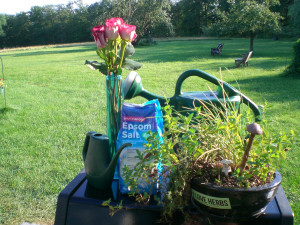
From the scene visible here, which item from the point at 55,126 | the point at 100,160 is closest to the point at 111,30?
the point at 100,160

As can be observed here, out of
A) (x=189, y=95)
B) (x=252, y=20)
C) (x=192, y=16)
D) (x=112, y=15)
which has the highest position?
(x=192, y=16)

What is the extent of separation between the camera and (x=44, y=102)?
596 cm

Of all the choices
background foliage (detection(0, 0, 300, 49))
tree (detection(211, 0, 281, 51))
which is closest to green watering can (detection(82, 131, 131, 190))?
tree (detection(211, 0, 281, 51))

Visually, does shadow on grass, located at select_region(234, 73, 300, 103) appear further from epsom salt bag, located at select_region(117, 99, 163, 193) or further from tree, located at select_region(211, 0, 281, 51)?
tree, located at select_region(211, 0, 281, 51)

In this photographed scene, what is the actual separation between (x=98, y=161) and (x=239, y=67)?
10359mm

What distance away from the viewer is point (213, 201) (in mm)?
910

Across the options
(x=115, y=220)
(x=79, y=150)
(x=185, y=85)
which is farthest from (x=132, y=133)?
(x=185, y=85)

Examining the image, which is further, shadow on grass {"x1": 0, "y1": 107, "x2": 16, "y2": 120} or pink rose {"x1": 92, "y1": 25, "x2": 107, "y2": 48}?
shadow on grass {"x1": 0, "y1": 107, "x2": 16, "y2": 120}

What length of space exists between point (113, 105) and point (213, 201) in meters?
0.52

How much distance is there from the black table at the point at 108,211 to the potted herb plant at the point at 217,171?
0.06 metres

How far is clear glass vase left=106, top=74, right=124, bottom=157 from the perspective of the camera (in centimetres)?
113

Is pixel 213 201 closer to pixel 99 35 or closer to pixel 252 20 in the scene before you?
pixel 99 35

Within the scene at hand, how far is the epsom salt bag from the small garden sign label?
0.26m

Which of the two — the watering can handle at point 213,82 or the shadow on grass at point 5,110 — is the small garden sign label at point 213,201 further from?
the shadow on grass at point 5,110
